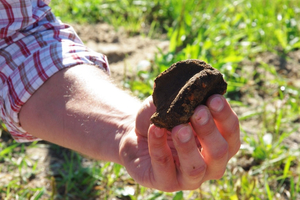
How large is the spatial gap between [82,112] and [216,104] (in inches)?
24.7

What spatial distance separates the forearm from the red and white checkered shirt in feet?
0.15

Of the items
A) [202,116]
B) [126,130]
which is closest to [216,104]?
[202,116]

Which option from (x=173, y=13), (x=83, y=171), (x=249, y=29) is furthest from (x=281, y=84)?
(x=83, y=171)

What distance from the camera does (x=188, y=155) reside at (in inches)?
49.3

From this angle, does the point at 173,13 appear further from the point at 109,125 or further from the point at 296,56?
the point at 109,125

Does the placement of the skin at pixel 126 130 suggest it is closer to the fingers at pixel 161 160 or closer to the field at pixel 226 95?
the fingers at pixel 161 160

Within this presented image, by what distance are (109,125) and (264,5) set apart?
342 centimetres

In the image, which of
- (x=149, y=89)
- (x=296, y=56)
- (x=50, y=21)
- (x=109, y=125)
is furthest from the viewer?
(x=296, y=56)

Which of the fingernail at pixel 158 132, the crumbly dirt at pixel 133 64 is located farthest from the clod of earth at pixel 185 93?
the crumbly dirt at pixel 133 64

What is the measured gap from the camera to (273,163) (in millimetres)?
2328

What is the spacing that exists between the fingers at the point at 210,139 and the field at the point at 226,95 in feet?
2.25

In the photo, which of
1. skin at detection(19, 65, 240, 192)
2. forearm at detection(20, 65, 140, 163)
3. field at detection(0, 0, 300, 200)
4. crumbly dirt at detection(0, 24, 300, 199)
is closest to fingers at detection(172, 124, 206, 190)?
skin at detection(19, 65, 240, 192)

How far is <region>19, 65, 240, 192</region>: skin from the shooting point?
127 centimetres

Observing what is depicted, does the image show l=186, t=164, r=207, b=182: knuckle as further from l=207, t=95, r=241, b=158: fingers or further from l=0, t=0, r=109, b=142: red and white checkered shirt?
l=0, t=0, r=109, b=142: red and white checkered shirt
